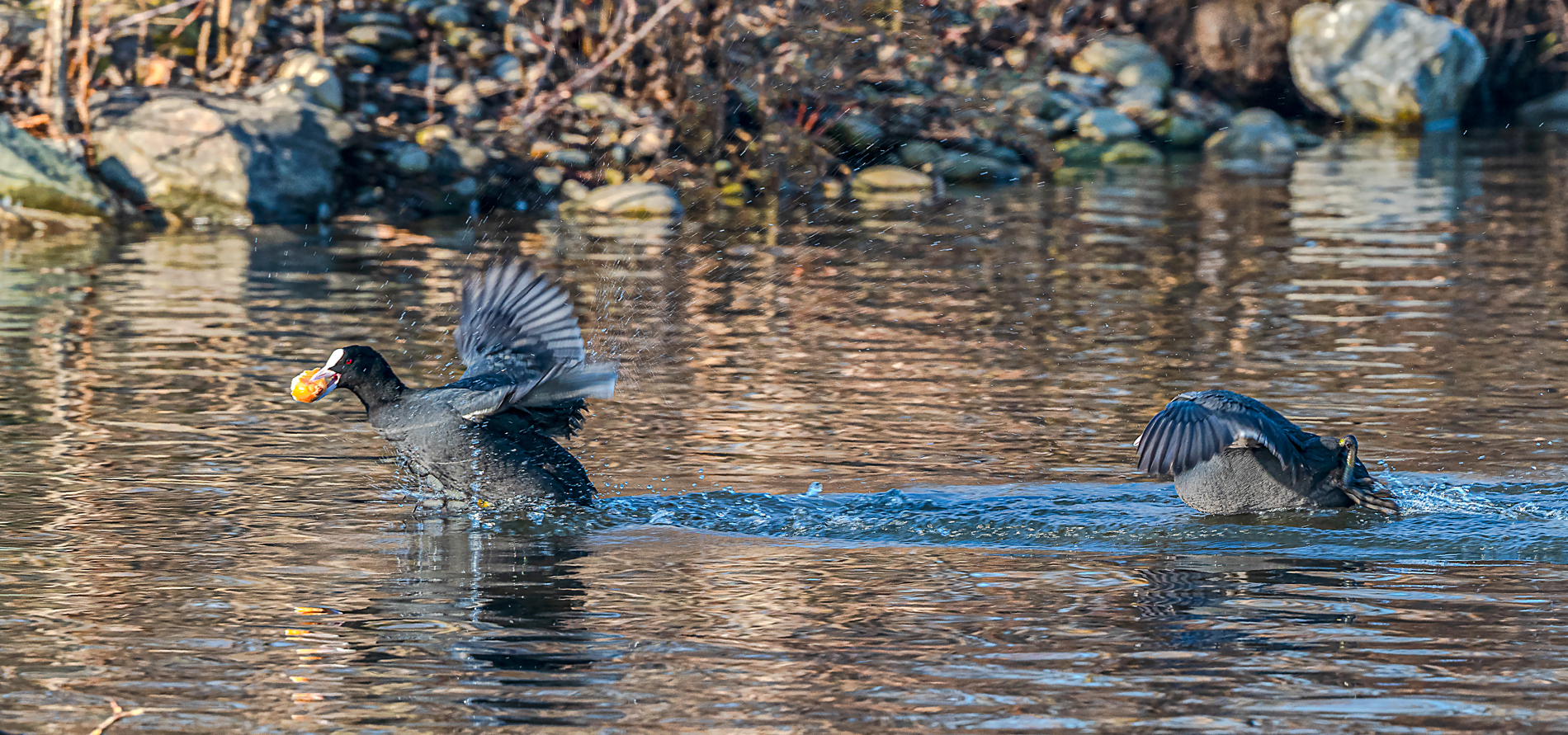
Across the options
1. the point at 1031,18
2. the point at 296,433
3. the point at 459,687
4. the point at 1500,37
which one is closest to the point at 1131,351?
the point at 296,433

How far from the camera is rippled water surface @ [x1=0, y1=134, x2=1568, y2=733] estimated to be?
4.96 metres

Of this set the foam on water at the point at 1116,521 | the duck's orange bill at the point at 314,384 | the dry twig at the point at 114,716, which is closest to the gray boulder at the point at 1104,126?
the foam on water at the point at 1116,521

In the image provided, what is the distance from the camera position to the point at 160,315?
1188 cm

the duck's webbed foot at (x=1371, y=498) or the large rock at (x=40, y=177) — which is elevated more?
the large rock at (x=40, y=177)

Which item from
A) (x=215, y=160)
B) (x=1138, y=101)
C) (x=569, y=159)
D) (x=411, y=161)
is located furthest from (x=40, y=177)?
(x=1138, y=101)

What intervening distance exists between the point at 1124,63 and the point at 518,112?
965 centimetres

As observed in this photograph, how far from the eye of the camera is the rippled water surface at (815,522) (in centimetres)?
496

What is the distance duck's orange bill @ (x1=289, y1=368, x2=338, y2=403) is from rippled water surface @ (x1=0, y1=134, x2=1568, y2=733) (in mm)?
438

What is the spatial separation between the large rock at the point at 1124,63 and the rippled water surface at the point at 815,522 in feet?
39.2

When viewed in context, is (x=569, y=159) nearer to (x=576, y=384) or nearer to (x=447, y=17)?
(x=447, y=17)

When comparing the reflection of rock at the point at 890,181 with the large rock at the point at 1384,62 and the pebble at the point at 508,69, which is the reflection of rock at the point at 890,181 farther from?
the large rock at the point at 1384,62

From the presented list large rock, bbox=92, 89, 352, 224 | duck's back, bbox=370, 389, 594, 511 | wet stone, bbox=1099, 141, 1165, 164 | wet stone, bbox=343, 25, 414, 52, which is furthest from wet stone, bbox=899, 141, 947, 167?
duck's back, bbox=370, 389, 594, 511

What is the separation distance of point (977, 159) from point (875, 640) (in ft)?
52.9

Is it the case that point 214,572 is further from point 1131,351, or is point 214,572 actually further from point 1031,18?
point 1031,18
